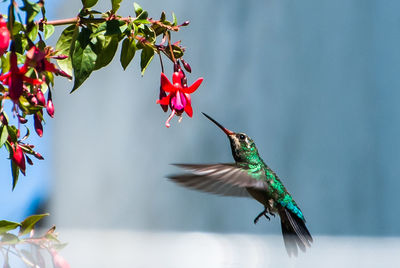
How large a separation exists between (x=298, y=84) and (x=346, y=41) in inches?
13.5

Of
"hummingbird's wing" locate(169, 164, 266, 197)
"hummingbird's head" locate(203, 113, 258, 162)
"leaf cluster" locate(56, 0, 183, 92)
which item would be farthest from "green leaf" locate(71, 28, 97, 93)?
"hummingbird's head" locate(203, 113, 258, 162)

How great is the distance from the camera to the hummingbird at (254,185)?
111cm

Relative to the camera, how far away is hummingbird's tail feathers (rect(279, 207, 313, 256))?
1.29 metres

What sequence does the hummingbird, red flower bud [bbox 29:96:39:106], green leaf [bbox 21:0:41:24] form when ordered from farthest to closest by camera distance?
1. the hummingbird
2. red flower bud [bbox 29:96:39:106]
3. green leaf [bbox 21:0:41:24]

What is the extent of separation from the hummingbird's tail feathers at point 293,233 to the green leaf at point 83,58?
2.06 ft

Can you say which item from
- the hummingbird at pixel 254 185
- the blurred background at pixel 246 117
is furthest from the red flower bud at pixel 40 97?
the blurred background at pixel 246 117

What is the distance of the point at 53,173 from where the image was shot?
418 cm

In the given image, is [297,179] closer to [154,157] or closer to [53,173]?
[154,157]

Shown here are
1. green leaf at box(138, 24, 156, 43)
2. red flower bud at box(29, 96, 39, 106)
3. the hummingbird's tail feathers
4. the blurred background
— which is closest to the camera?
red flower bud at box(29, 96, 39, 106)

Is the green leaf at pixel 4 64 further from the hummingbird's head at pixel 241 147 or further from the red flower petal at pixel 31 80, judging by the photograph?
the hummingbird's head at pixel 241 147

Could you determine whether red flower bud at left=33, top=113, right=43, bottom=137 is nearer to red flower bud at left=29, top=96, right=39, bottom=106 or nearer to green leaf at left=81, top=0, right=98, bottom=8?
red flower bud at left=29, top=96, right=39, bottom=106

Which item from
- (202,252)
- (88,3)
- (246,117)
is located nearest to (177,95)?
(88,3)

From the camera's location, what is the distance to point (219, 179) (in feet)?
3.61

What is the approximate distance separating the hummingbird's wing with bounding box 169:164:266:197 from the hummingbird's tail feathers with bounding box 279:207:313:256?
11 cm
